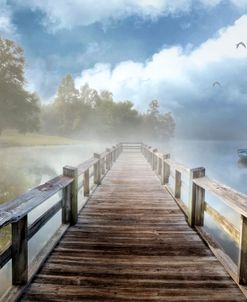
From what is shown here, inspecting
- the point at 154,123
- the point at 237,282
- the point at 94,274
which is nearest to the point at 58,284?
the point at 94,274

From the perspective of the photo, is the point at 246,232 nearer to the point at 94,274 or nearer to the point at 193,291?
the point at 193,291

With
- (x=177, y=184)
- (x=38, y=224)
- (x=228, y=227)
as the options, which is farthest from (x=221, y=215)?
(x=177, y=184)

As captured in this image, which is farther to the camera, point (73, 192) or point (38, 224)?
point (73, 192)

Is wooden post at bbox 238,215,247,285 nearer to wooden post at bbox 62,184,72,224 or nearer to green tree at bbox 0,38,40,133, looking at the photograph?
wooden post at bbox 62,184,72,224

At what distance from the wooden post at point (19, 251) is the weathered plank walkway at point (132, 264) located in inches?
6.8

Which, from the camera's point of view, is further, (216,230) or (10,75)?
(10,75)

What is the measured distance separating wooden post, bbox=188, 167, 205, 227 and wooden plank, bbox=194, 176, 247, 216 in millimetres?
436

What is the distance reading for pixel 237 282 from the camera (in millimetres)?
3043

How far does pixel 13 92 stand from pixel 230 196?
36.4m

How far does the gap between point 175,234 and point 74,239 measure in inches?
68.4

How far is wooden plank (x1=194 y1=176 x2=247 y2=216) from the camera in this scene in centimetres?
289

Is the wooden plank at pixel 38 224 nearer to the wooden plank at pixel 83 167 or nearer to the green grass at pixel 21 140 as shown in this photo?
the wooden plank at pixel 83 167

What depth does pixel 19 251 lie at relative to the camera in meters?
2.82

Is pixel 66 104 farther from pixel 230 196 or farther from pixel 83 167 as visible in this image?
pixel 230 196
